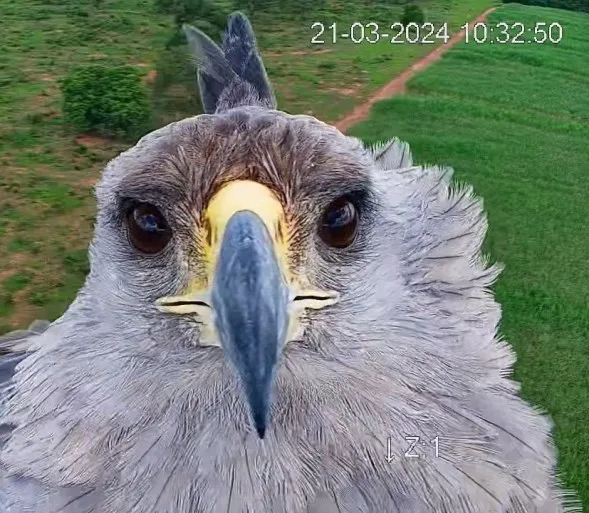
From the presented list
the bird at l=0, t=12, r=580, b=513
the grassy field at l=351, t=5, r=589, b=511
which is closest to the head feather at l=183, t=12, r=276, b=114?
the bird at l=0, t=12, r=580, b=513

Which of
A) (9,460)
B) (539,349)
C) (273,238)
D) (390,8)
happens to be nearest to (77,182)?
(390,8)

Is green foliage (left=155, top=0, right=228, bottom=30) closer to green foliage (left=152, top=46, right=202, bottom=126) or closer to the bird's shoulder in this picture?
green foliage (left=152, top=46, right=202, bottom=126)

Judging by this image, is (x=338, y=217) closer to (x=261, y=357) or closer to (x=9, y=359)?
(x=261, y=357)

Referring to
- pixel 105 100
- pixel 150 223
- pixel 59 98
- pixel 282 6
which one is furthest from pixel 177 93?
pixel 59 98

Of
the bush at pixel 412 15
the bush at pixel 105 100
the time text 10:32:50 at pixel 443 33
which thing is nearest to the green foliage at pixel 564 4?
the time text 10:32:50 at pixel 443 33

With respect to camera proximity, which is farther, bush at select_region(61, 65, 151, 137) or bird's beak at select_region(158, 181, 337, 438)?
bush at select_region(61, 65, 151, 137)

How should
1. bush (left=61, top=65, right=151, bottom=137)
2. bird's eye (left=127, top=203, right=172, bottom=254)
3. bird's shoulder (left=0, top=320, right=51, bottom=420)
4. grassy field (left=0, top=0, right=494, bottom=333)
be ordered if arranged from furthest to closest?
1. bush (left=61, top=65, right=151, bottom=137)
2. grassy field (left=0, top=0, right=494, bottom=333)
3. bird's shoulder (left=0, top=320, right=51, bottom=420)
4. bird's eye (left=127, top=203, right=172, bottom=254)
